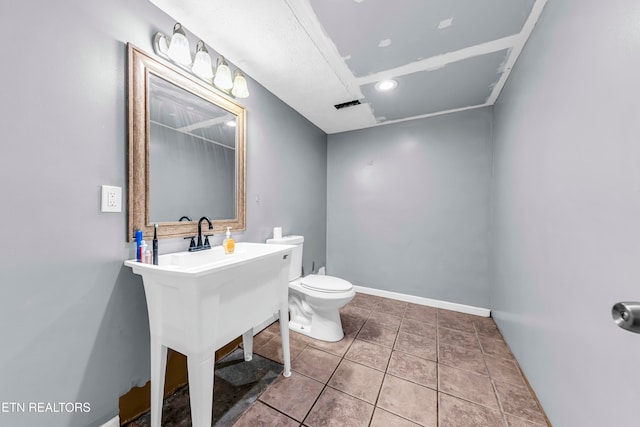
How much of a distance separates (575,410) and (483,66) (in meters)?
2.07

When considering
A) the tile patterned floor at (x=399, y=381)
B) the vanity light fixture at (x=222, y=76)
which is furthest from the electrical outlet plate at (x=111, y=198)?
the tile patterned floor at (x=399, y=381)

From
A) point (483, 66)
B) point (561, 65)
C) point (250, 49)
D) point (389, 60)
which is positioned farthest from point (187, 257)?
point (483, 66)

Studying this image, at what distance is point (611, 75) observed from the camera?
0.76 meters

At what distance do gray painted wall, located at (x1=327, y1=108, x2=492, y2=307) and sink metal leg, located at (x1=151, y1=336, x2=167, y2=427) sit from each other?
2216mm

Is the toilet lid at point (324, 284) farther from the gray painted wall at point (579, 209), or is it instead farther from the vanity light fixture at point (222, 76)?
the vanity light fixture at point (222, 76)

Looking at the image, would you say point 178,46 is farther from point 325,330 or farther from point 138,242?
point 325,330

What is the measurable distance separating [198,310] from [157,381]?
49 centimetres

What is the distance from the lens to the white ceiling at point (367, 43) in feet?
3.95

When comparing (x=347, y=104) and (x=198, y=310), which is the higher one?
(x=347, y=104)

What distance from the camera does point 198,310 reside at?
91 cm

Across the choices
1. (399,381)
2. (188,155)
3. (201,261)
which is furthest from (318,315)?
(188,155)

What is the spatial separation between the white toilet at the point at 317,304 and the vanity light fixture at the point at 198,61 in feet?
3.98

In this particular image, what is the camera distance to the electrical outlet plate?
1.02 m

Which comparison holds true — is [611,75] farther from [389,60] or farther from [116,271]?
[116,271]
